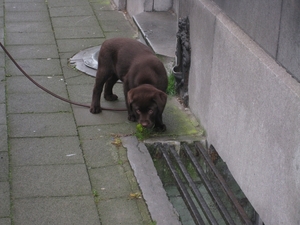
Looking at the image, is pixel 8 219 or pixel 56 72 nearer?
pixel 8 219

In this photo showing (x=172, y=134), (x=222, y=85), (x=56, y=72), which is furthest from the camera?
(x=56, y=72)

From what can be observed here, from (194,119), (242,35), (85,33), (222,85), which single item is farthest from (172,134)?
(85,33)

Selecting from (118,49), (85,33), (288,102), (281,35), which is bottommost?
(85,33)

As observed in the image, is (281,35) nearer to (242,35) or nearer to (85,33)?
(242,35)

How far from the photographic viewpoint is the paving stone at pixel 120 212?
14.2ft

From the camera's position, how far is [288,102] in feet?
12.1

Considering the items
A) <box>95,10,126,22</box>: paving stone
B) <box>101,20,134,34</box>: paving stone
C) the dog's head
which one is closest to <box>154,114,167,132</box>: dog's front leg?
the dog's head

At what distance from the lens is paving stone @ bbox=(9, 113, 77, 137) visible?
18.6 ft

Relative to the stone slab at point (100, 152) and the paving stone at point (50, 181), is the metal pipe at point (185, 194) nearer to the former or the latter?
the stone slab at point (100, 152)

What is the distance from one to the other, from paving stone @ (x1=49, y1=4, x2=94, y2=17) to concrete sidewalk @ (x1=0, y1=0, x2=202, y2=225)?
821 millimetres

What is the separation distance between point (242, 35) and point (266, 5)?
0.43 meters

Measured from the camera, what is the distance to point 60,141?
5.53m

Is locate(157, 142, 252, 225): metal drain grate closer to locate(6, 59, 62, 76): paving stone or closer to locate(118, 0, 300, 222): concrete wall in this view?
locate(118, 0, 300, 222): concrete wall

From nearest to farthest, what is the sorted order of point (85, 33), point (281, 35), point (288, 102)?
1. point (288, 102)
2. point (281, 35)
3. point (85, 33)
